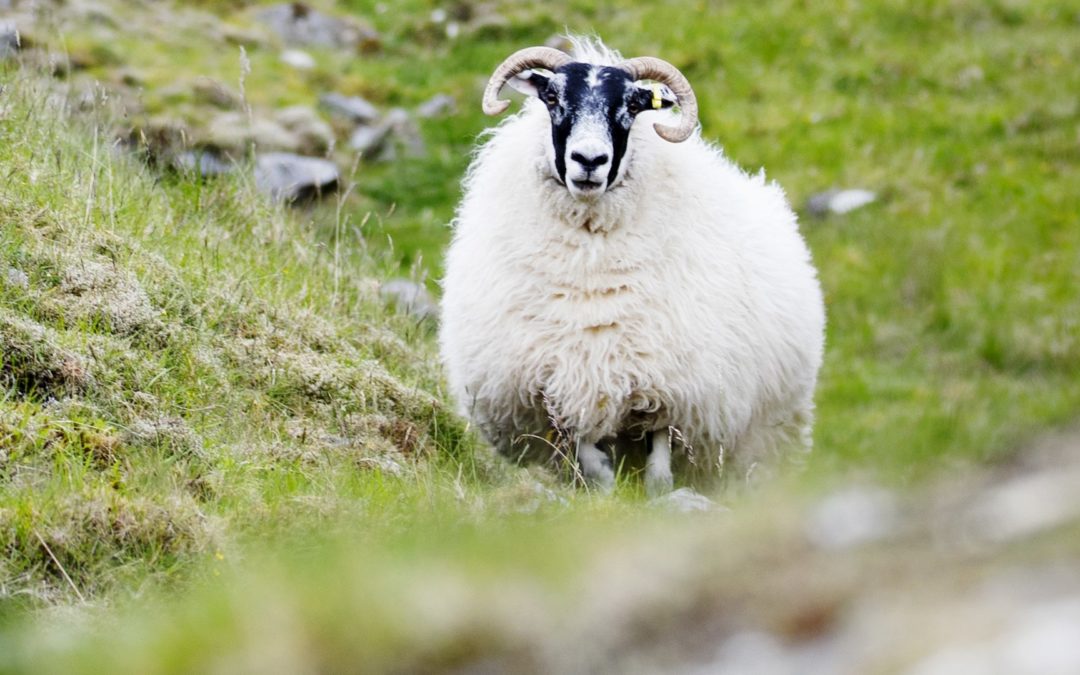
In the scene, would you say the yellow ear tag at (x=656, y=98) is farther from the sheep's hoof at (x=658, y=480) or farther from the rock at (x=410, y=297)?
the rock at (x=410, y=297)

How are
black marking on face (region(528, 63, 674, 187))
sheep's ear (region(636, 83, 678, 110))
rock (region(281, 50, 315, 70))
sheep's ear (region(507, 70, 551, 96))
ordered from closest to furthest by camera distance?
black marking on face (region(528, 63, 674, 187))
sheep's ear (region(636, 83, 678, 110))
sheep's ear (region(507, 70, 551, 96))
rock (region(281, 50, 315, 70))

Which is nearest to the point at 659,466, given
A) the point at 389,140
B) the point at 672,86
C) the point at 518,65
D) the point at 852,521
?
the point at 672,86

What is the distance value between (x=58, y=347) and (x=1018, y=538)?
5328 mm

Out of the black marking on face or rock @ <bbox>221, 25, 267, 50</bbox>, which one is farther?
rock @ <bbox>221, 25, 267, 50</bbox>

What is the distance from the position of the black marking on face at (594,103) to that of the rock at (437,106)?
12957mm

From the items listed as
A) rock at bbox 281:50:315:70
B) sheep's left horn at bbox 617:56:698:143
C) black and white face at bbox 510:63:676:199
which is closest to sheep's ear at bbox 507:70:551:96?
black and white face at bbox 510:63:676:199

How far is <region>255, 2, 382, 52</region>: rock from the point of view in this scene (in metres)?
25.4

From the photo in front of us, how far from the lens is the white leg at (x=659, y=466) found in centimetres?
762

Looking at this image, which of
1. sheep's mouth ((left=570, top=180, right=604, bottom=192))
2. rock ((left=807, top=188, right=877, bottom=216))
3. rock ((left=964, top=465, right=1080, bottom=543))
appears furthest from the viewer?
rock ((left=807, top=188, right=877, bottom=216))

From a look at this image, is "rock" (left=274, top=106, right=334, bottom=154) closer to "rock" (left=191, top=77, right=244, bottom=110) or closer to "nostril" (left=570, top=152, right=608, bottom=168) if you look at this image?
"rock" (left=191, top=77, right=244, bottom=110)

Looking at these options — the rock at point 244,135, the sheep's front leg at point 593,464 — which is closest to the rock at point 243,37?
the rock at point 244,135

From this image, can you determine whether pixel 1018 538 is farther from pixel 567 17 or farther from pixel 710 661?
pixel 567 17

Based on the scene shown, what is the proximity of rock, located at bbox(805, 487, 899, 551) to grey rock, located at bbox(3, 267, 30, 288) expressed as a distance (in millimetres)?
5277

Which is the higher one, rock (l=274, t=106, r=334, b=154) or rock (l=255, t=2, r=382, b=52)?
rock (l=255, t=2, r=382, b=52)
